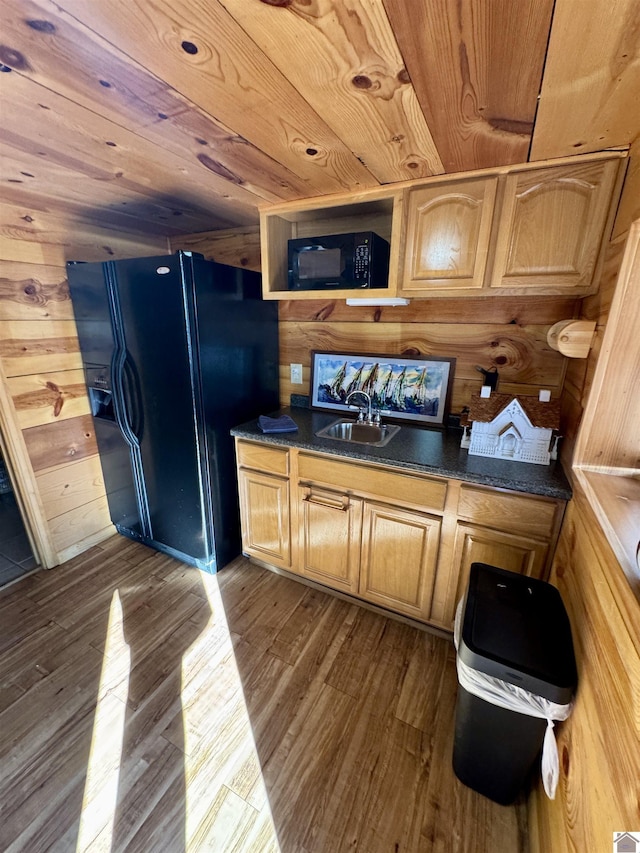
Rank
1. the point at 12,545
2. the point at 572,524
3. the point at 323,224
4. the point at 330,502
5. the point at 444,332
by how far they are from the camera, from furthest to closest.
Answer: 1. the point at 12,545
2. the point at 323,224
3. the point at 444,332
4. the point at 330,502
5. the point at 572,524

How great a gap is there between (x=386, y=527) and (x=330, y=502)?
31 centimetres

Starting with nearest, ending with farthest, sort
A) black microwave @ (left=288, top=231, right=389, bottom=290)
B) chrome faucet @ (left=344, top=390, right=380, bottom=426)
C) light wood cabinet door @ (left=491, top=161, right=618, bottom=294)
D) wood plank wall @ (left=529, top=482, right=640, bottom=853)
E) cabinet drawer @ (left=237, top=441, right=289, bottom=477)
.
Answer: wood plank wall @ (left=529, top=482, right=640, bottom=853) → light wood cabinet door @ (left=491, top=161, right=618, bottom=294) → black microwave @ (left=288, top=231, right=389, bottom=290) → cabinet drawer @ (left=237, top=441, right=289, bottom=477) → chrome faucet @ (left=344, top=390, right=380, bottom=426)

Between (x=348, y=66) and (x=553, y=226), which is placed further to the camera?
(x=553, y=226)

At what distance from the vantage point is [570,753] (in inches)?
36.8

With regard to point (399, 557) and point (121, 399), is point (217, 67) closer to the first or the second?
point (121, 399)

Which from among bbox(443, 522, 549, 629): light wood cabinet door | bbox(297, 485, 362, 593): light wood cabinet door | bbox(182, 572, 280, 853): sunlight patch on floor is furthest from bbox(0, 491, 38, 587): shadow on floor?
bbox(443, 522, 549, 629): light wood cabinet door

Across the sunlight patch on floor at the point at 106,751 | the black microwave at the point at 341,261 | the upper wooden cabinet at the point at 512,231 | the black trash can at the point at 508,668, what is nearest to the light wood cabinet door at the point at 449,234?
the upper wooden cabinet at the point at 512,231

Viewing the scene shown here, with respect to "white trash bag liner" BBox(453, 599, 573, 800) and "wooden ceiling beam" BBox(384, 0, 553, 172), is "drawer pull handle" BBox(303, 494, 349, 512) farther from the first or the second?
"wooden ceiling beam" BBox(384, 0, 553, 172)

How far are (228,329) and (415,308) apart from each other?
105 cm

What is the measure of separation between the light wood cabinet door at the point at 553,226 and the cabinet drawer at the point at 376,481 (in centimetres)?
91

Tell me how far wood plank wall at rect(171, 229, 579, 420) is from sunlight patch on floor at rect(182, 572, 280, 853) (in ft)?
5.39

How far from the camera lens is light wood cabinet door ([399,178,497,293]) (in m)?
A: 1.45

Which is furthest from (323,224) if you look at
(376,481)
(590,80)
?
(376,481)

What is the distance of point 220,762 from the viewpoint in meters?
1.28
